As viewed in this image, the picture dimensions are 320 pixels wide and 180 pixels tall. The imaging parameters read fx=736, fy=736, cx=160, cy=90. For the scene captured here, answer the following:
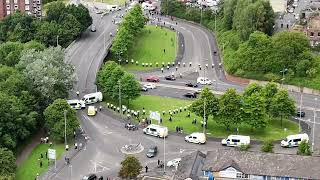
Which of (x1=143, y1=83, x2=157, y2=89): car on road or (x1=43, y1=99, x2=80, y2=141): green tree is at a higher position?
(x1=143, y1=83, x2=157, y2=89): car on road

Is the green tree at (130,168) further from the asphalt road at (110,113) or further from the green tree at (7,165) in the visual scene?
the green tree at (7,165)

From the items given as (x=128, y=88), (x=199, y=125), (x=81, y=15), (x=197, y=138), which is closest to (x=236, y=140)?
(x=197, y=138)

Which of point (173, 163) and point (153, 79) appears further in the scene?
point (153, 79)

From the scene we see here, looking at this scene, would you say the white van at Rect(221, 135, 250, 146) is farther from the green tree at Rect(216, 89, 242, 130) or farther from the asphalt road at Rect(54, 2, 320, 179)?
the green tree at Rect(216, 89, 242, 130)

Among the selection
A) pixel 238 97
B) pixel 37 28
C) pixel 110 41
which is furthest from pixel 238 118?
pixel 37 28

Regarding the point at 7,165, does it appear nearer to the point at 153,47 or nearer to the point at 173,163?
the point at 173,163

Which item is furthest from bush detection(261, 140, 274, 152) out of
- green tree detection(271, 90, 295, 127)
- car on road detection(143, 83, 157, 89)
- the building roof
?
car on road detection(143, 83, 157, 89)

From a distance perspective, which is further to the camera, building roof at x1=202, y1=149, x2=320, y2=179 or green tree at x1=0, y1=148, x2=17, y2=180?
green tree at x1=0, y1=148, x2=17, y2=180
